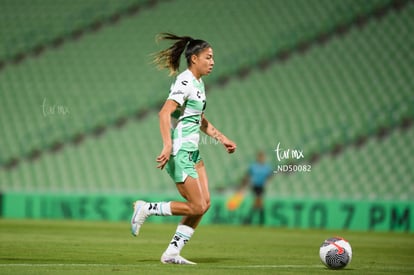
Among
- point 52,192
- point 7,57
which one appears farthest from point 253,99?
point 7,57

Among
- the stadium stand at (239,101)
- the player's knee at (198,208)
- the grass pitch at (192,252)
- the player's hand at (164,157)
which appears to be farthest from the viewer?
the stadium stand at (239,101)

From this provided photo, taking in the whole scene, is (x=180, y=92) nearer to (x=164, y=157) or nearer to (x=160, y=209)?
(x=164, y=157)

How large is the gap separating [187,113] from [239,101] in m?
14.2

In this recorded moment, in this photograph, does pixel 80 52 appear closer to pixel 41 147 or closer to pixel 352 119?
pixel 41 147

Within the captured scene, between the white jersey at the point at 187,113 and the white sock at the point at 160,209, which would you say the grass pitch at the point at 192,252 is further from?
the white jersey at the point at 187,113

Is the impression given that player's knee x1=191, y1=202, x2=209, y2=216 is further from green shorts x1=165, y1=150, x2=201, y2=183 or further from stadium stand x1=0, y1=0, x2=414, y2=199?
stadium stand x1=0, y1=0, x2=414, y2=199

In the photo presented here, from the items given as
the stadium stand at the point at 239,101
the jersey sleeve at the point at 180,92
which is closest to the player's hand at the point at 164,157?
the jersey sleeve at the point at 180,92

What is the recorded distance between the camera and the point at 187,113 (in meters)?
8.58

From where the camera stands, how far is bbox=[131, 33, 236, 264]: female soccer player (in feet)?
27.3

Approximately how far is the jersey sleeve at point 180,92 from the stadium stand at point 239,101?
11.7 m

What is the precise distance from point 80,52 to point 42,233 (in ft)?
40.4

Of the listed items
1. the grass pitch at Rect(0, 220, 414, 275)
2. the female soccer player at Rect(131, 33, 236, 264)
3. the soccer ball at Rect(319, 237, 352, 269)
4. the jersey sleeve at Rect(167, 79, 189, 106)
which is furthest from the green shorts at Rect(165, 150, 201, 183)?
the soccer ball at Rect(319, 237, 352, 269)

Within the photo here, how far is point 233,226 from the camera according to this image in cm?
1881

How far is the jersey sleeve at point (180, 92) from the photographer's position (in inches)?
329
